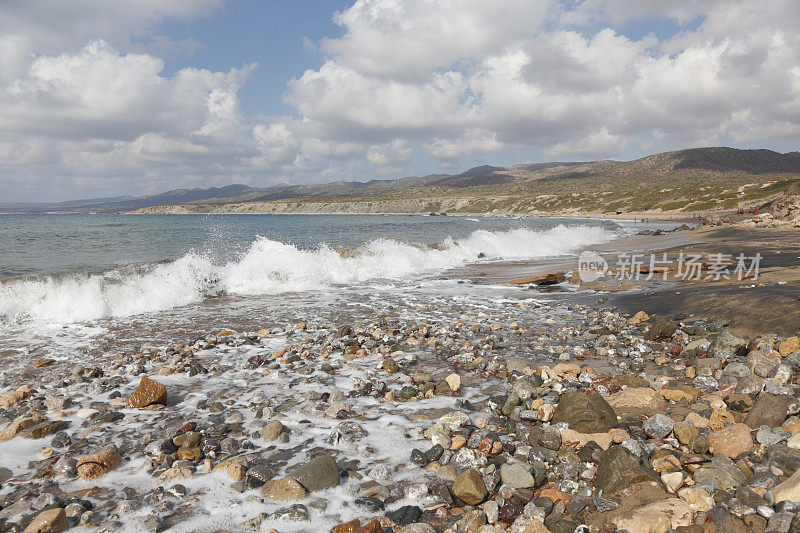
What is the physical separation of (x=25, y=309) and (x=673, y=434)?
786 inches

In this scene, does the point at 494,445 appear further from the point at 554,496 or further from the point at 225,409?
the point at 225,409

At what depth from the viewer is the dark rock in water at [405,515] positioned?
409 centimetres

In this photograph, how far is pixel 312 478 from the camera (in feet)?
15.5

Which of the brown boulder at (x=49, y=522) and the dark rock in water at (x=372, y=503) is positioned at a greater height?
the brown boulder at (x=49, y=522)

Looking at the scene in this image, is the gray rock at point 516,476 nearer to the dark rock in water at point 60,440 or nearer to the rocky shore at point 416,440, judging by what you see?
the rocky shore at point 416,440

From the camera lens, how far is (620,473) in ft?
13.9

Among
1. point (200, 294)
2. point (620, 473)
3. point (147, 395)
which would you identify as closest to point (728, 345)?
point (620, 473)

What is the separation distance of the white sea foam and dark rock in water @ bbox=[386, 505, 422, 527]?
1463 centimetres

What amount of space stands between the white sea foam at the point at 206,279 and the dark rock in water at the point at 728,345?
52.7 feet

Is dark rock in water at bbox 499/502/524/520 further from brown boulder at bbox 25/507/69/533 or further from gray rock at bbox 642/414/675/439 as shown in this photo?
brown boulder at bbox 25/507/69/533

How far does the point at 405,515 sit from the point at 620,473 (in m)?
2.35

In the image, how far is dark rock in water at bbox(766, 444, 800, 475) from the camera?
4066 millimetres

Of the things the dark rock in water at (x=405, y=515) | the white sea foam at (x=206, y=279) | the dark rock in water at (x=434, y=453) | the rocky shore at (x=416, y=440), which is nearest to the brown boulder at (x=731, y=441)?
the rocky shore at (x=416, y=440)

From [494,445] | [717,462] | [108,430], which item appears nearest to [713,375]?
[717,462]
